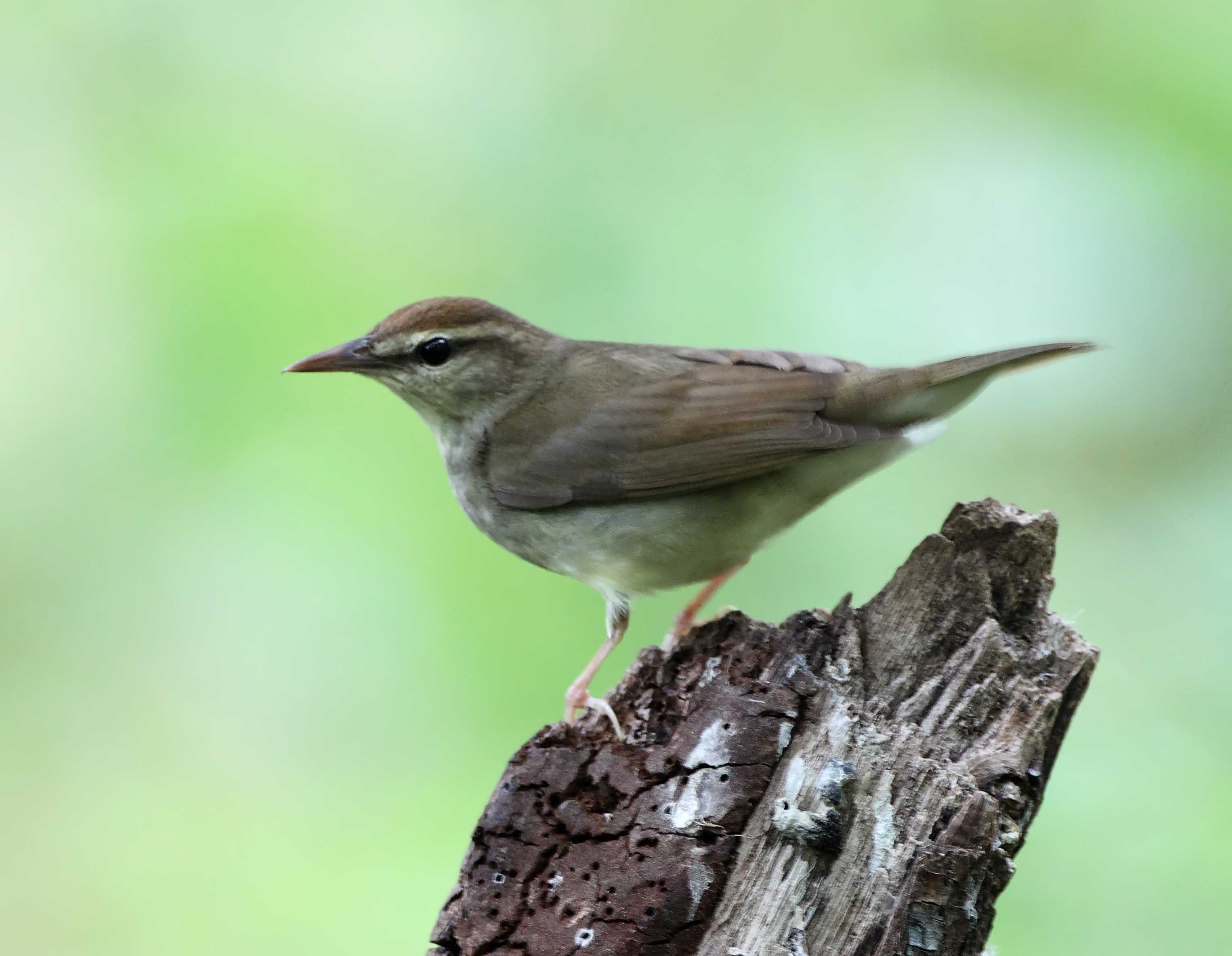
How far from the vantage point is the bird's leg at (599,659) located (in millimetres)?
4352

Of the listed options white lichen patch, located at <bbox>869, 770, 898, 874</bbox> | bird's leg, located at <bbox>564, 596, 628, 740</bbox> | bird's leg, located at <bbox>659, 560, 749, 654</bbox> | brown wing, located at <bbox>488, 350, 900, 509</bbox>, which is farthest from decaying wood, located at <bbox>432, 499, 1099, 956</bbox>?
bird's leg, located at <bbox>659, 560, 749, 654</bbox>

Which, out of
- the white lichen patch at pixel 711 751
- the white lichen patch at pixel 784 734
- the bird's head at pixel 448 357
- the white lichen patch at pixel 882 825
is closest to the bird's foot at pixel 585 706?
the white lichen patch at pixel 711 751

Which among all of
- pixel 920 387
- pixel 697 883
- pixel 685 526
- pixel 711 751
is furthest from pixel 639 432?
pixel 697 883

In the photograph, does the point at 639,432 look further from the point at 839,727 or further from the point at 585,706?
the point at 839,727

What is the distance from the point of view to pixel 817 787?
2.95 meters

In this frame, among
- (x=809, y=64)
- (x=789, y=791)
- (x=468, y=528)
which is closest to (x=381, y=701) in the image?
(x=468, y=528)

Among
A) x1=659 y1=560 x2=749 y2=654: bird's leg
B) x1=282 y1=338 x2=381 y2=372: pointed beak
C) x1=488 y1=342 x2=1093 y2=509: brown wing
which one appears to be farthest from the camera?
x1=659 y1=560 x2=749 y2=654: bird's leg

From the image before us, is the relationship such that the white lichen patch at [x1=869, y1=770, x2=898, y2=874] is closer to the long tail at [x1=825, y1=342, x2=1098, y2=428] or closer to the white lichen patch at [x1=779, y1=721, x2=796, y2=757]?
the white lichen patch at [x1=779, y1=721, x2=796, y2=757]

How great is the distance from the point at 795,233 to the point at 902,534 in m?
1.38

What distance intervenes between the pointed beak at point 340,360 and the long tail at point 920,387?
1.73 meters

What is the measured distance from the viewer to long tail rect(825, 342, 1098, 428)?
4129 mm

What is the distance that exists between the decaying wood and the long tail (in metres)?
0.91

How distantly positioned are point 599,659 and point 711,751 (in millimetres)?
1451

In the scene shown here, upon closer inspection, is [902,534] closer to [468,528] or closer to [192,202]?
[468,528]
